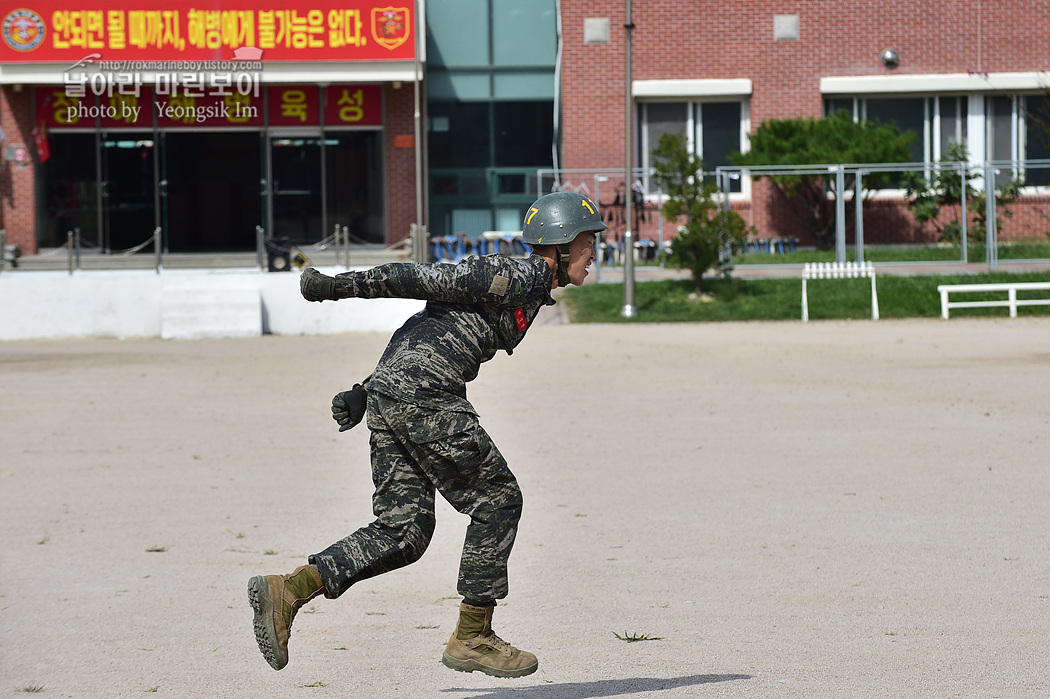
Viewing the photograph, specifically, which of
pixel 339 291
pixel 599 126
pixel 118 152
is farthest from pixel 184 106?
pixel 339 291

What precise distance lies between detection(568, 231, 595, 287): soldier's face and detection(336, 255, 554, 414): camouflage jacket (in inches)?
4.4

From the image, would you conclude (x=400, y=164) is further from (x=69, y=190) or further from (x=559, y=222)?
(x=559, y=222)

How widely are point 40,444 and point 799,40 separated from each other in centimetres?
2485

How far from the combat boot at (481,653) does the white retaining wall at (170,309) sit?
58.1ft

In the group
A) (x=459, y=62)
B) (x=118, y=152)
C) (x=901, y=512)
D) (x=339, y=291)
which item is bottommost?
(x=901, y=512)

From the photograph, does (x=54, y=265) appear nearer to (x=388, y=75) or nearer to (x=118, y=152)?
(x=118, y=152)

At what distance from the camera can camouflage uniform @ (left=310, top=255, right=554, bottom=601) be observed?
467 cm

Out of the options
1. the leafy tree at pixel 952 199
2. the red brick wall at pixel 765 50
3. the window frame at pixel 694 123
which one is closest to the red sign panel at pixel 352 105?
the red brick wall at pixel 765 50

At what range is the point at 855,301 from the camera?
2412 cm

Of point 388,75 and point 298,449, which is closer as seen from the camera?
point 298,449

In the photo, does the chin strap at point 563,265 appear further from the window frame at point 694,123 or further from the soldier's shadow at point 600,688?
the window frame at point 694,123

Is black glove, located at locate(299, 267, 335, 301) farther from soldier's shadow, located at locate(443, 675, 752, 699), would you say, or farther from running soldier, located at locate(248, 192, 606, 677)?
soldier's shadow, located at locate(443, 675, 752, 699)

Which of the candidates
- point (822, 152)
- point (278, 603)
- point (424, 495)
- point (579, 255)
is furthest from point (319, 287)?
point (822, 152)

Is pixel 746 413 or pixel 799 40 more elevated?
pixel 799 40
